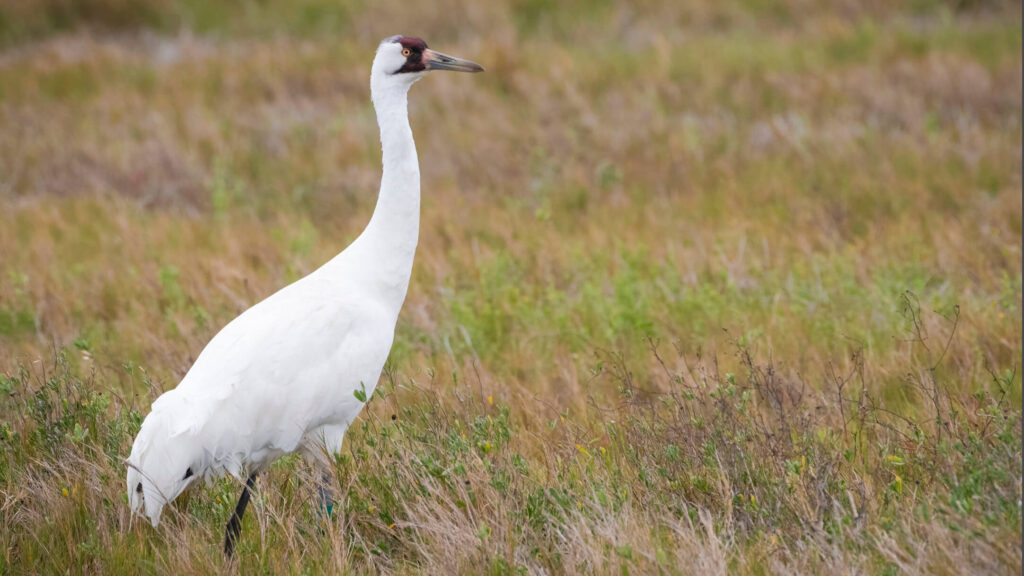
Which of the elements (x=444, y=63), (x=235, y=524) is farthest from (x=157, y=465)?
(x=444, y=63)

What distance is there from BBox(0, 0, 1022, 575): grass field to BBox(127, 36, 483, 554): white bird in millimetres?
213

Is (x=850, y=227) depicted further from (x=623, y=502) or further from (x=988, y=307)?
(x=623, y=502)

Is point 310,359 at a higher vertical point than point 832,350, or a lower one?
higher

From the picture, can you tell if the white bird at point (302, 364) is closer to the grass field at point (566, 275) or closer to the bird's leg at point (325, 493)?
the bird's leg at point (325, 493)

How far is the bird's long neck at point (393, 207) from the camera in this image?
14.4ft

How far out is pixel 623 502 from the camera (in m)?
3.60

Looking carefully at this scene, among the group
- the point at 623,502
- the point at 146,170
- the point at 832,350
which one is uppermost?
the point at 623,502

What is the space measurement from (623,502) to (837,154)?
20.2ft

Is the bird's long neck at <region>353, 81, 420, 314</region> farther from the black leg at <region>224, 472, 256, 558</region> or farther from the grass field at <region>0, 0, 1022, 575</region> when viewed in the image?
the black leg at <region>224, 472, 256, 558</region>

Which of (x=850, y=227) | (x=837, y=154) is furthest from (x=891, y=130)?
(x=850, y=227)

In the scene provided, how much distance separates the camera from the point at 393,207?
14.6ft

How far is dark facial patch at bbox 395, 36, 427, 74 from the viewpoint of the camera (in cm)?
442

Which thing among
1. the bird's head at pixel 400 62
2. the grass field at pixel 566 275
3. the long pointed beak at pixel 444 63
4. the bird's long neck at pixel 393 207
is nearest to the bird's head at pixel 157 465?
the grass field at pixel 566 275

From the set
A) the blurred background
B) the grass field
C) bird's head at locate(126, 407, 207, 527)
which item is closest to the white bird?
bird's head at locate(126, 407, 207, 527)
